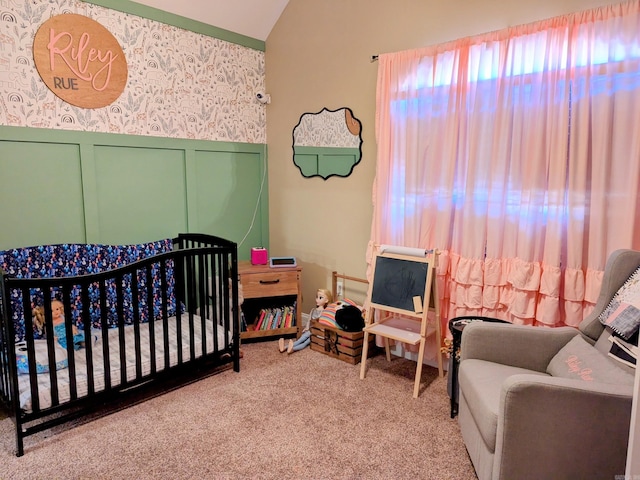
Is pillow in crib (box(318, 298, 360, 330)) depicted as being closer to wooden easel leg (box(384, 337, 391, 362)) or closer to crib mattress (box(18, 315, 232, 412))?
wooden easel leg (box(384, 337, 391, 362))

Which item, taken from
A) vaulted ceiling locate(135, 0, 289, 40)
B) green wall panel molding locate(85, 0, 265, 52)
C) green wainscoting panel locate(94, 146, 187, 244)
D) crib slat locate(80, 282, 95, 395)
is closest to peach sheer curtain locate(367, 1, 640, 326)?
vaulted ceiling locate(135, 0, 289, 40)

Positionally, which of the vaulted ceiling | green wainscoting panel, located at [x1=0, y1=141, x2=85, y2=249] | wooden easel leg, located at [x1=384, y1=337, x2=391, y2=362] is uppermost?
the vaulted ceiling

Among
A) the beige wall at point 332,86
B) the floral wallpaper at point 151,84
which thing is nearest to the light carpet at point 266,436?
the beige wall at point 332,86

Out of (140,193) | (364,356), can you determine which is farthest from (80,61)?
(364,356)

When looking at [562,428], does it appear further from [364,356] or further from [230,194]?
[230,194]

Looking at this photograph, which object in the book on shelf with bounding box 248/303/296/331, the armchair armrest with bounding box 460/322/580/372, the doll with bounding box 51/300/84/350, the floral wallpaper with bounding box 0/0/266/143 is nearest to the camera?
the armchair armrest with bounding box 460/322/580/372

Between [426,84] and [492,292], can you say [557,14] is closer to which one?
[426,84]

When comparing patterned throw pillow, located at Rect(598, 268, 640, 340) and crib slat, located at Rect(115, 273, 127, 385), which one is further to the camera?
crib slat, located at Rect(115, 273, 127, 385)

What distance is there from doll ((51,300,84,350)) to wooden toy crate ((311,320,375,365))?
5.02 ft

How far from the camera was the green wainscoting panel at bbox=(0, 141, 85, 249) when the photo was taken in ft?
8.75

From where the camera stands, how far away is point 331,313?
10.6 ft

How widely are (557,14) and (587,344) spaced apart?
1691mm

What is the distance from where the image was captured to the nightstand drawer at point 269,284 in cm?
338

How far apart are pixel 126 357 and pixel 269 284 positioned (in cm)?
119
